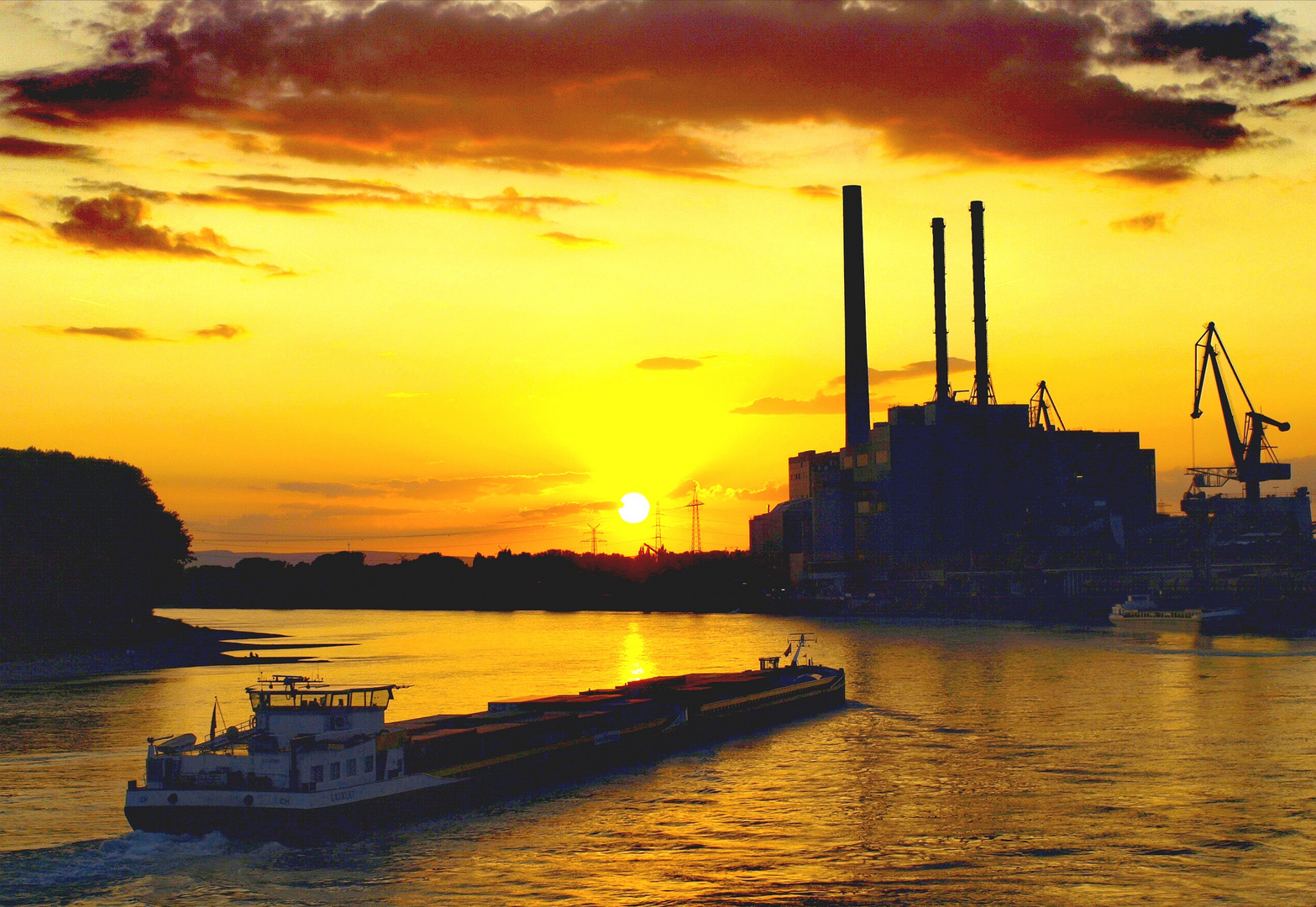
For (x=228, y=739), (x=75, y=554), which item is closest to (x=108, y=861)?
(x=228, y=739)

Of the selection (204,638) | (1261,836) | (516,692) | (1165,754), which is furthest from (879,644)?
(1261,836)

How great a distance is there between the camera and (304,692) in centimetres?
5272

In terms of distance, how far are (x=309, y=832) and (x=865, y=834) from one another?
21.4 metres

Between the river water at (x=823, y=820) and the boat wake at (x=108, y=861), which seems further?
the boat wake at (x=108, y=861)

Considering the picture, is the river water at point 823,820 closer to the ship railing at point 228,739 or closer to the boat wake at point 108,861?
the boat wake at point 108,861

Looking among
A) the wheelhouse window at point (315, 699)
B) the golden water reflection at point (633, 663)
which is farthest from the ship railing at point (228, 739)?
the golden water reflection at point (633, 663)

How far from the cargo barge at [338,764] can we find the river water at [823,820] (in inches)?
42.7

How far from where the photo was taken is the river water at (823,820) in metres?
42.0

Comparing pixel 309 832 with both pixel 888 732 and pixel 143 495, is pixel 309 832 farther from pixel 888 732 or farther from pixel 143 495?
pixel 143 495

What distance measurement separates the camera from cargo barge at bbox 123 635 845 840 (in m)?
47.4

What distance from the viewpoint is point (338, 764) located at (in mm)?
49625

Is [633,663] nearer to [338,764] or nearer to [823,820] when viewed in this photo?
[823,820]

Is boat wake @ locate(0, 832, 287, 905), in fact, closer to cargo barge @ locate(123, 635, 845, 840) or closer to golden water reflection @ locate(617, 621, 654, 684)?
cargo barge @ locate(123, 635, 845, 840)

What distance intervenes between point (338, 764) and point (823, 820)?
65.1ft
